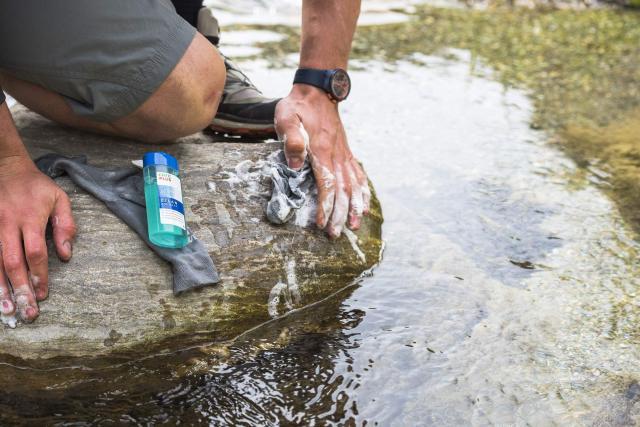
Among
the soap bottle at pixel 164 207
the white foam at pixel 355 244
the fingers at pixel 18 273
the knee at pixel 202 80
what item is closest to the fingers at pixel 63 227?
the fingers at pixel 18 273

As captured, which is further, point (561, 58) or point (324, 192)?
point (561, 58)

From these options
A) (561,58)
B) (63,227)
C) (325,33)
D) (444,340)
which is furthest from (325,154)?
(561,58)

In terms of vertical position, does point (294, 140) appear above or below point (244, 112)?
above

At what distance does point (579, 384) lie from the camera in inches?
93.0

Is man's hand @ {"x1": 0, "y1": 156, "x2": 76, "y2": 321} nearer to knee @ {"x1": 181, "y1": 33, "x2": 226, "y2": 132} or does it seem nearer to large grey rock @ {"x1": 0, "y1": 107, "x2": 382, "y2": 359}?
large grey rock @ {"x1": 0, "y1": 107, "x2": 382, "y2": 359}

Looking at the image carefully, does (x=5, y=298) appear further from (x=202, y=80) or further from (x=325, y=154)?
(x=325, y=154)

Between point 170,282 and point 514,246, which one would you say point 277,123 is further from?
point 514,246

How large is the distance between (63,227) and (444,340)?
1.40m

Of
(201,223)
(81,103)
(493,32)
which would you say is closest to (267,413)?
(201,223)

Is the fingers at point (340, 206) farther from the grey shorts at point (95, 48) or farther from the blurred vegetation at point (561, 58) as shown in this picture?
the blurred vegetation at point (561, 58)

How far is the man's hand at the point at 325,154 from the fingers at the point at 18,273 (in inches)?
44.1

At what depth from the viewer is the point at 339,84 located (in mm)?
3191

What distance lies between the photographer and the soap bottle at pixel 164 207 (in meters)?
2.53

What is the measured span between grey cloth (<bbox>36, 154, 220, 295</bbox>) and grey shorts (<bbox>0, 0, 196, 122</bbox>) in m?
0.23
